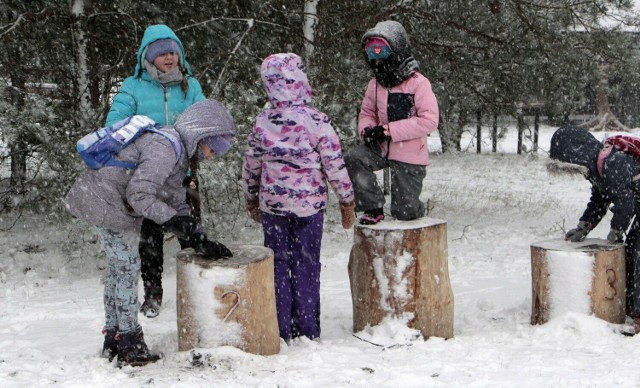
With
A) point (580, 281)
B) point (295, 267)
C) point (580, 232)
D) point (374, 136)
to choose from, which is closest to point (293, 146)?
point (374, 136)

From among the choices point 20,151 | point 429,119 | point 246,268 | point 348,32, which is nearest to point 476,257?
point 348,32

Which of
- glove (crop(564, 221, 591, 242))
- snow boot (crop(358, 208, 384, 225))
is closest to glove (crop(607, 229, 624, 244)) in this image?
glove (crop(564, 221, 591, 242))

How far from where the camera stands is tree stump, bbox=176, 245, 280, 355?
3.87 metres

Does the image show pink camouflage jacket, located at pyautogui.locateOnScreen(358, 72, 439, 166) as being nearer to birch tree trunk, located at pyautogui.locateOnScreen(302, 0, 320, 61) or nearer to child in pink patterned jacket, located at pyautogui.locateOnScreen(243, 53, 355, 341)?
child in pink patterned jacket, located at pyautogui.locateOnScreen(243, 53, 355, 341)

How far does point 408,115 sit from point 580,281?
5.37ft

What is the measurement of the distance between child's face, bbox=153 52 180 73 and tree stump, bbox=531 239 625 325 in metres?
2.87

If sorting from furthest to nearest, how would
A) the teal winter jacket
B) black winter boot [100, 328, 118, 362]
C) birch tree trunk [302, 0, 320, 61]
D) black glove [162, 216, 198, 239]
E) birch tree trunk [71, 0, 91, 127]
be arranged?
birch tree trunk [302, 0, 320, 61]
birch tree trunk [71, 0, 91, 127]
the teal winter jacket
black winter boot [100, 328, 118, 362]
black glove [162, 216, 198, 239]

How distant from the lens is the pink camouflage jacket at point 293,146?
4289 millimetres

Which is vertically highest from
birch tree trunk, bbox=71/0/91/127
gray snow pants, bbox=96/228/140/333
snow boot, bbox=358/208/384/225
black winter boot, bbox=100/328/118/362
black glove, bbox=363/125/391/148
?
birch tree trunk, bbox=71/0/91/127

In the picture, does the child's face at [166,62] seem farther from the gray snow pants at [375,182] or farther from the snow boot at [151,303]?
the snow boot at [151,303]

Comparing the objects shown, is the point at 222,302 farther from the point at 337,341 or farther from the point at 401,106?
the point at 401,106

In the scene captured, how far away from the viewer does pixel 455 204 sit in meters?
11.7

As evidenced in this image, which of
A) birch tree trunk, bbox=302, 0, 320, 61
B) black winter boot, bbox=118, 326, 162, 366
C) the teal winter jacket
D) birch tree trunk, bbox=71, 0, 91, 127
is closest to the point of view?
black winter boot, bbox=118, 326, 162, 366

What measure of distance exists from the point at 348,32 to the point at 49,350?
194 inches
